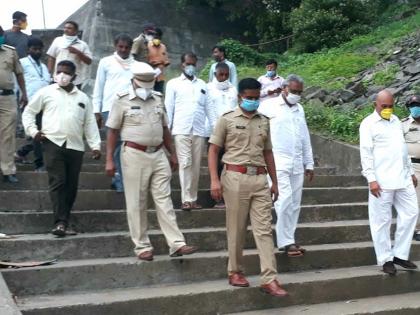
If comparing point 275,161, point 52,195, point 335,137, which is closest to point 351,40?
point 335,137

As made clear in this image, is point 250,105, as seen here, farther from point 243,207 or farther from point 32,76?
point 32,76

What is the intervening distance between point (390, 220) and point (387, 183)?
36 cm

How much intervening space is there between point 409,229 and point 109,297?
291cm

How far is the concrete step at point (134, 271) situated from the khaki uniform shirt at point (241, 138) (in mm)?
993

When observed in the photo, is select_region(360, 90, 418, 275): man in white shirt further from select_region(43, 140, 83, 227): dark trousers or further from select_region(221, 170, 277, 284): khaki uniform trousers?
select_region(43, 140, 83, 227): dark trousers

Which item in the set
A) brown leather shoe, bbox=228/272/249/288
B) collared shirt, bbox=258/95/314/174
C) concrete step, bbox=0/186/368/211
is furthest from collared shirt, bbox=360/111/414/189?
concrete step, bbox=0/186/368/211

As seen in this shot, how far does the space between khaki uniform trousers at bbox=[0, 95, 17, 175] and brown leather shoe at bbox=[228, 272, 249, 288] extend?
2.89m

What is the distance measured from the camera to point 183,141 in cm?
670

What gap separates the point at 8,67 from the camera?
6754 mm

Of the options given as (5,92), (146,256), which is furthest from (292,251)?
(5,92)

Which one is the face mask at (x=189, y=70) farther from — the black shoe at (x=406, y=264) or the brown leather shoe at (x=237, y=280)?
the black shoe at (x=406, y=264)

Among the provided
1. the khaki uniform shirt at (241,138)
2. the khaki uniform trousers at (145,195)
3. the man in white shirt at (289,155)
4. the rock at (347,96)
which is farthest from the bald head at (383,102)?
the rock at (347,96)

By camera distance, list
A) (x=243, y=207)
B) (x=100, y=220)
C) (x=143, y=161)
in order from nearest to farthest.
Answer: (x=243, y=207) < (x=143, y=161) < (x=100, y=220)

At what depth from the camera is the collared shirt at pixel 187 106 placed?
22.2ft
